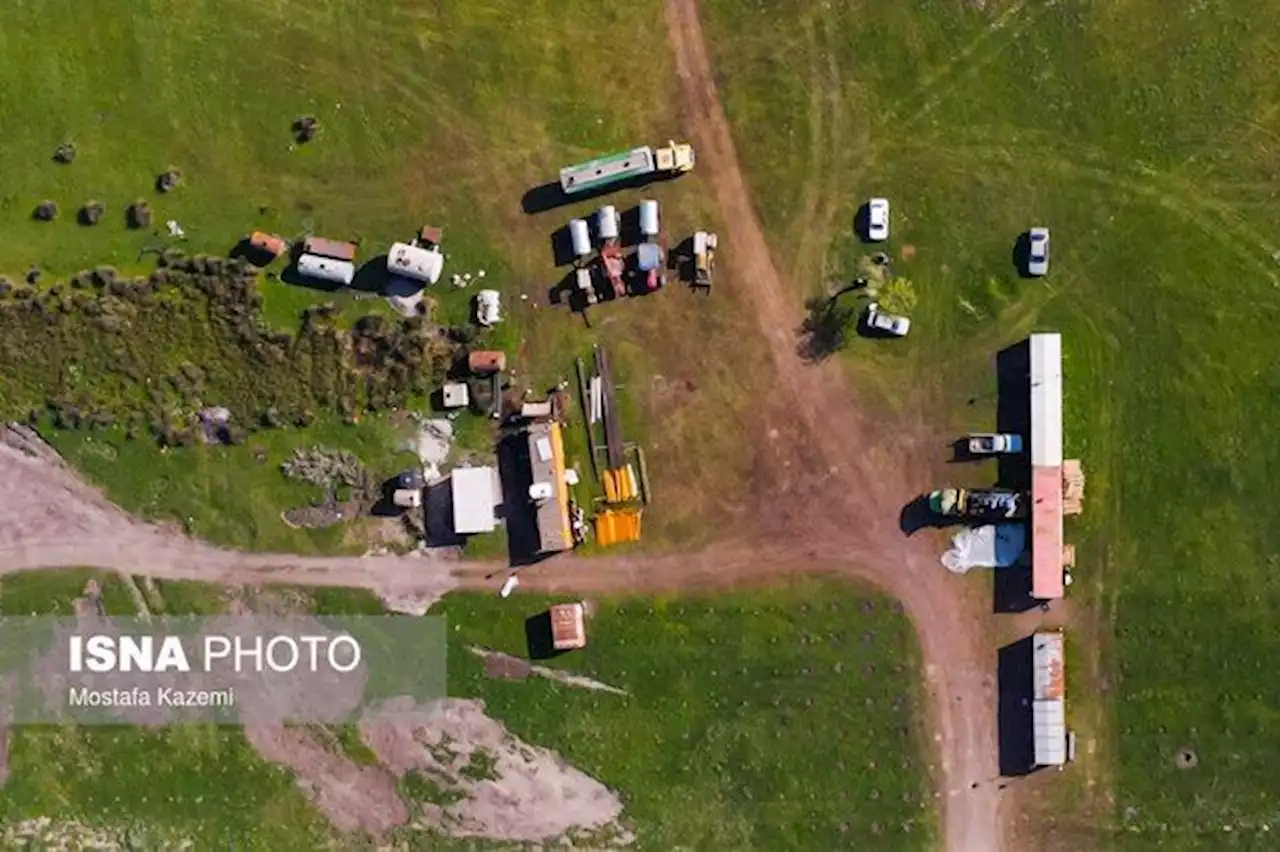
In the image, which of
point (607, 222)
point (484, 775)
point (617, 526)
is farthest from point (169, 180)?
point (484, 775)

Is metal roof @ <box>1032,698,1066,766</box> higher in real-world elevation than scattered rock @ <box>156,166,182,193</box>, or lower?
lower

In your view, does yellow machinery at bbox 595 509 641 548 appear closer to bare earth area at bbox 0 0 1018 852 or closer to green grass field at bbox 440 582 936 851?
bare earth area at bbox 0 0 1018 852

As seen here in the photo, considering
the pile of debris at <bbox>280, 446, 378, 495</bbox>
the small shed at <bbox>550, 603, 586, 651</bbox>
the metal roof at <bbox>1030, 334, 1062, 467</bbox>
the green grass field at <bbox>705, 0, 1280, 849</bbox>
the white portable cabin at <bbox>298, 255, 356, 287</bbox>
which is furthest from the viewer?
the pile of debris at <bbox>280, 446, 378, 495</bbox>

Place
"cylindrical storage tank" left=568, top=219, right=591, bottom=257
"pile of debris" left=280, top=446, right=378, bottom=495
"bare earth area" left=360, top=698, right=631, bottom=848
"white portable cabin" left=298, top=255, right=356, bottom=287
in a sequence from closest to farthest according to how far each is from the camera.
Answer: "cylindrical storage tank" left=568, top=219, right=591, bottom=257 → "white portable cabin" left=298, top=255, right=356, bottom=287 → "bare earth area" left=360, top=698, right=631, bottom=848 → "pile of debris" left=280, top=446, right=378, bottom=495

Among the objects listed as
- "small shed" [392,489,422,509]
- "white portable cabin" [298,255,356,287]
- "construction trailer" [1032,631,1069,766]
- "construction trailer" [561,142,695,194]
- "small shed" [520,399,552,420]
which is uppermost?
"construction trailer" [561,142,695,194]

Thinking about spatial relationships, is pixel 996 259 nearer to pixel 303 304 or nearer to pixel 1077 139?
pixel 1077 139

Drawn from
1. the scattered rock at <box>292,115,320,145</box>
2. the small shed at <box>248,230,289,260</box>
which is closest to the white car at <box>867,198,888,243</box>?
the scattered rock at <box>292,115,320,145</box>
